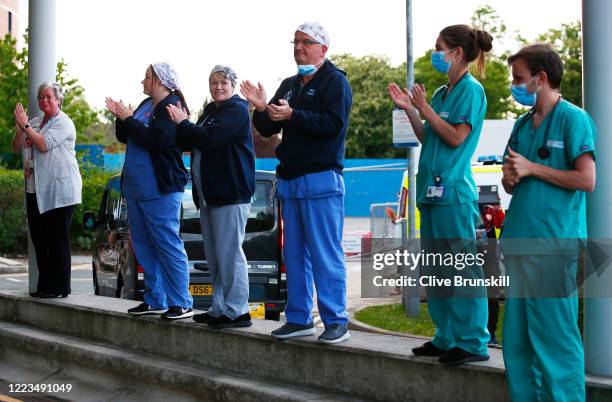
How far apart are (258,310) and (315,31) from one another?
5.47 meters

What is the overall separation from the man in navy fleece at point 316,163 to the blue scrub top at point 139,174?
5.17ft

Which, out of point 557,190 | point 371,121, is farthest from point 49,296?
point 371,121

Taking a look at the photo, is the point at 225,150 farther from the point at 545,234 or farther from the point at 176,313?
the point at 545,234

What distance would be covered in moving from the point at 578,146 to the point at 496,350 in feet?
6.20

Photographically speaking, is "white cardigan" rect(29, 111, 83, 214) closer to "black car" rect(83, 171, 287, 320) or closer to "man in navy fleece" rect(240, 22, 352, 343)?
"black car" rect(83, 171, 287, 320)

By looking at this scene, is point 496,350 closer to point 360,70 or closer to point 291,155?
point 291,155

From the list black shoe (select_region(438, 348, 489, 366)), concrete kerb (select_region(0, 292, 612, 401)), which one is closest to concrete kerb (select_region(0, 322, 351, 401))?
concrete kerb (select_region(0, 292, 612, 401))

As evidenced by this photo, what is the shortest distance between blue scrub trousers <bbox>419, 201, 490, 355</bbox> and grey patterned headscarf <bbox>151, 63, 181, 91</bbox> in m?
2.93

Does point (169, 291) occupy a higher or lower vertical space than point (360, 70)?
lower

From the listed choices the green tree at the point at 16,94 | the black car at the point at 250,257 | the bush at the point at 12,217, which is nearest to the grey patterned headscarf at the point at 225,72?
the black car at the point at 250,257

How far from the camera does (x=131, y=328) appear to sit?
836cm

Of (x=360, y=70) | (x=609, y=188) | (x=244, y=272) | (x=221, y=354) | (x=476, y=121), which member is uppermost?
(x=360, y=70)

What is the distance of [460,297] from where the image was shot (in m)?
5.84

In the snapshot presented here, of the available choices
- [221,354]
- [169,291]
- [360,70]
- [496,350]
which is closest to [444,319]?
[496,350]
